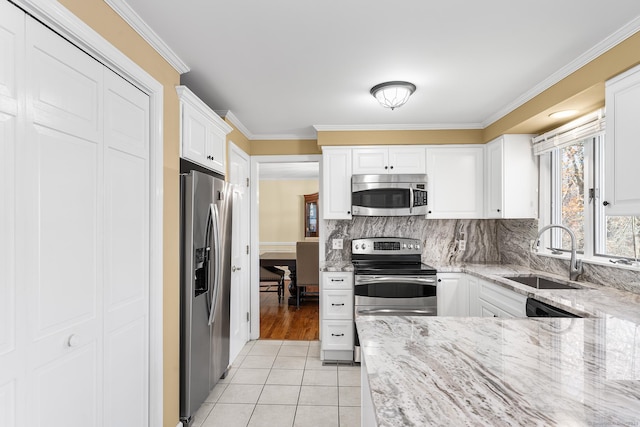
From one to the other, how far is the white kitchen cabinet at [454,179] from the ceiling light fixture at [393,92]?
1.20 metres

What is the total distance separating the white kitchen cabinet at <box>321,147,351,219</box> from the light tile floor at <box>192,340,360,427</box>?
151 cm

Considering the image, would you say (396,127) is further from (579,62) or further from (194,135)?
(194,135)

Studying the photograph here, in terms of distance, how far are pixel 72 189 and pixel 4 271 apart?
0.39 m

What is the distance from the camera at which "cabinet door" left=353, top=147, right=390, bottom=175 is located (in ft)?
12.0

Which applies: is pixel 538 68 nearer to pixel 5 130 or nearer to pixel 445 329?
pixel 445 329

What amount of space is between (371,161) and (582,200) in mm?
1828

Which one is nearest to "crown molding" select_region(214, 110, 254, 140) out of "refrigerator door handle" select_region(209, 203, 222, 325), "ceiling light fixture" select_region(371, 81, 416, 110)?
"refrigerator door handle" select_region(209, 203, 222, 325)

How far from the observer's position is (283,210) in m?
7.82

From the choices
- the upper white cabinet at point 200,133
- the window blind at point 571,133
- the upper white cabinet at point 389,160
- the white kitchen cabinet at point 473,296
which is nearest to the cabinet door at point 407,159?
the upper white cabinet at point 389,160

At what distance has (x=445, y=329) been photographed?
1.40 m

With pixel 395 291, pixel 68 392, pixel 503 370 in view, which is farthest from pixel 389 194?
pixel 68 392

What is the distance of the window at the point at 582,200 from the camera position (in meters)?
2.45

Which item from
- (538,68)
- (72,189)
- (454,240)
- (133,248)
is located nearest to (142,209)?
(133,248)

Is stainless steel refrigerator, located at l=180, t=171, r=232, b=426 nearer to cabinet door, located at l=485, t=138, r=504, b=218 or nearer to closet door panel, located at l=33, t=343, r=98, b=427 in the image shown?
closet door panel, located at l=33, t=343, r=98, b=427
